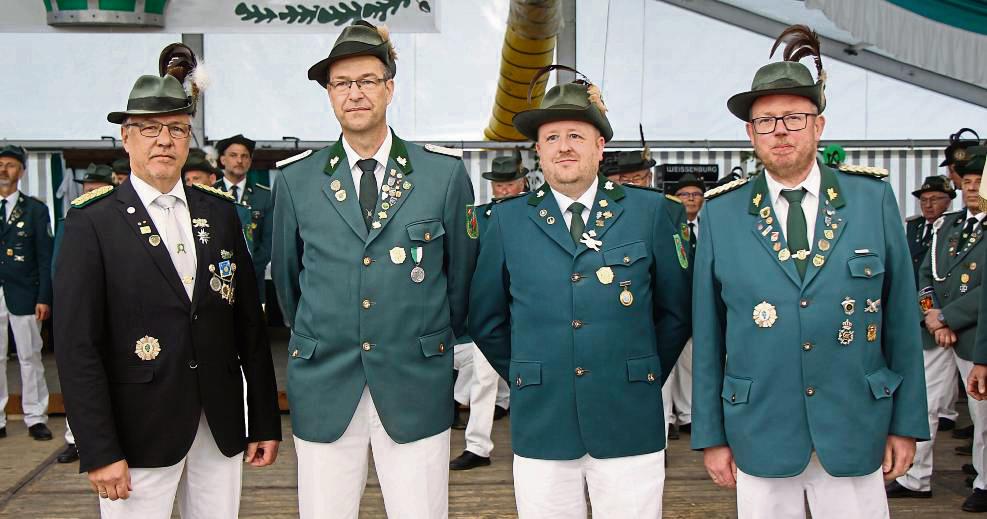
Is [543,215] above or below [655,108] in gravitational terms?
below

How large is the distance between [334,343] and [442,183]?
24.2 inches

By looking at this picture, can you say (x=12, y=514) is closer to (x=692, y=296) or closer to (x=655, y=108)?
(x=692, y=296)

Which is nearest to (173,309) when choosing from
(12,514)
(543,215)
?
(543,215)

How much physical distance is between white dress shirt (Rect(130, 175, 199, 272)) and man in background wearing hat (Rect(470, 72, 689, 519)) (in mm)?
926

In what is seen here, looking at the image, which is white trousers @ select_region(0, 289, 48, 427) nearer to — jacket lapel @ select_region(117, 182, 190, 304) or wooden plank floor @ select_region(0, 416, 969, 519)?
wooden plank floor @ select_region(0, 416, 969, 519)

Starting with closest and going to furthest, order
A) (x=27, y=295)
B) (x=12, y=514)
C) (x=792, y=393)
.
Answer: (x=792, y=393) < (x=12, y=514) < (x=27, y=295)

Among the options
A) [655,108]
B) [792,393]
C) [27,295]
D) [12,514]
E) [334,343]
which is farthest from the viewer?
[655,108]

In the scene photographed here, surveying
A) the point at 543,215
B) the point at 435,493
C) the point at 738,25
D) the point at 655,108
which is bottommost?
the point at 435,493

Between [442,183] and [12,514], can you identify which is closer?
[442,183]

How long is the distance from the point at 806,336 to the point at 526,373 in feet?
2.76

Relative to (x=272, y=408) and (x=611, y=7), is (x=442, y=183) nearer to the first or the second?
(x=272, y=408)

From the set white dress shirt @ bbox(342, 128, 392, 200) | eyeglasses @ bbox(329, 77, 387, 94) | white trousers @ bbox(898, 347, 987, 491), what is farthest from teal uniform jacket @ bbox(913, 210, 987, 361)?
eyeglasses @ bbox(329, 77, 387, 94)

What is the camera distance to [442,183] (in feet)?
10.3

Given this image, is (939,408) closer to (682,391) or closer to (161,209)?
(682,391)
